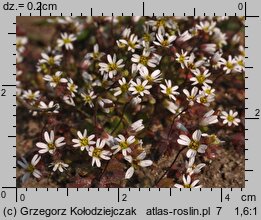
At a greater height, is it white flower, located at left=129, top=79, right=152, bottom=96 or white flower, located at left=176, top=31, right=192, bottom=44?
white flower, located at left=176, top=31, right=192, bottom=44

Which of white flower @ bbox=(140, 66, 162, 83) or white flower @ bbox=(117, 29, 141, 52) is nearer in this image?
white flower @ bbox=(140, 66, 162, 83)

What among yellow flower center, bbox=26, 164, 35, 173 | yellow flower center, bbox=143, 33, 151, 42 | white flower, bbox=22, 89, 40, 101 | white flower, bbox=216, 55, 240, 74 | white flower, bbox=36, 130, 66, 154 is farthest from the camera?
white flower, bbox=22, 89, 40, 101

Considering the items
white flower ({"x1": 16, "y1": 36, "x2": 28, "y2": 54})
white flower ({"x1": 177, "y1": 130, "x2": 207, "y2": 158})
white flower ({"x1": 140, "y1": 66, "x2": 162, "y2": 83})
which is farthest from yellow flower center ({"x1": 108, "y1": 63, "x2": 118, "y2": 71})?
white flower ({"x1": 16, "y1": 36, "x2": 28, "y2": 54})

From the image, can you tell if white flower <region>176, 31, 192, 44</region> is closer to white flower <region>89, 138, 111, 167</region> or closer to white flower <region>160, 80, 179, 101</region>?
white flower <region>160, 80, 179, 101</region>

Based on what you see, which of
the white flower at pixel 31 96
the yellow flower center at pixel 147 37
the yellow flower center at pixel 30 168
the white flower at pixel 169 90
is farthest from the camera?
the white flower at pixel 31 96

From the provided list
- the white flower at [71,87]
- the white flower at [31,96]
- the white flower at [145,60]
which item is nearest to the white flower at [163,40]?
the white flower at [145,60]

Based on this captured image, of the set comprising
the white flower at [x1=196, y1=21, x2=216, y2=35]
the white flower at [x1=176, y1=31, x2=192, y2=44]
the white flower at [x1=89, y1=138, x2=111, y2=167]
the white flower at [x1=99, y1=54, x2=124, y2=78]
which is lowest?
the white flower at [x1=89, y1=138, x2=111, y2=167]

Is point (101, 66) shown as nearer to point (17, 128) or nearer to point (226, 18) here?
point (17, 128)

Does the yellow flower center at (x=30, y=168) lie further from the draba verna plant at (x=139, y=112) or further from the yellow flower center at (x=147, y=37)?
the yellow flower center at (x=147, y=37)

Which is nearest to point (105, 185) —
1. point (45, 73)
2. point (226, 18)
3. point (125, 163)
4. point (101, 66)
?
point (125, 163)
